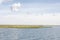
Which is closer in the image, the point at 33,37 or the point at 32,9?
the point at 33,37

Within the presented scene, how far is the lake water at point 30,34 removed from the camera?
202cm

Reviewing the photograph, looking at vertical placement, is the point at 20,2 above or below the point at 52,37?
above

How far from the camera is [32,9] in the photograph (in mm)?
2213

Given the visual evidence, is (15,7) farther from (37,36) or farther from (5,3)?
(37,36)

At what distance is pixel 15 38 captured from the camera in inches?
80.3

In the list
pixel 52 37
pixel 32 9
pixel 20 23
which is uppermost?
pixel 32 9

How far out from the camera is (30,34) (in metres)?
2.06

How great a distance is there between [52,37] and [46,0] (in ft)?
1.49

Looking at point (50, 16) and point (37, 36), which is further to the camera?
point (50, 16)

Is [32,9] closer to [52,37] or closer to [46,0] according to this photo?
[46,0]

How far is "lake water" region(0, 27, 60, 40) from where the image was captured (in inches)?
79.7

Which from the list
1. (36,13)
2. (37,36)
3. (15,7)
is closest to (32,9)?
(36,13)

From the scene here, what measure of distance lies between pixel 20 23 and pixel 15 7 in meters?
0.19

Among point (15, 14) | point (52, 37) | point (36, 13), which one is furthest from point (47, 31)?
point (15, 14)
